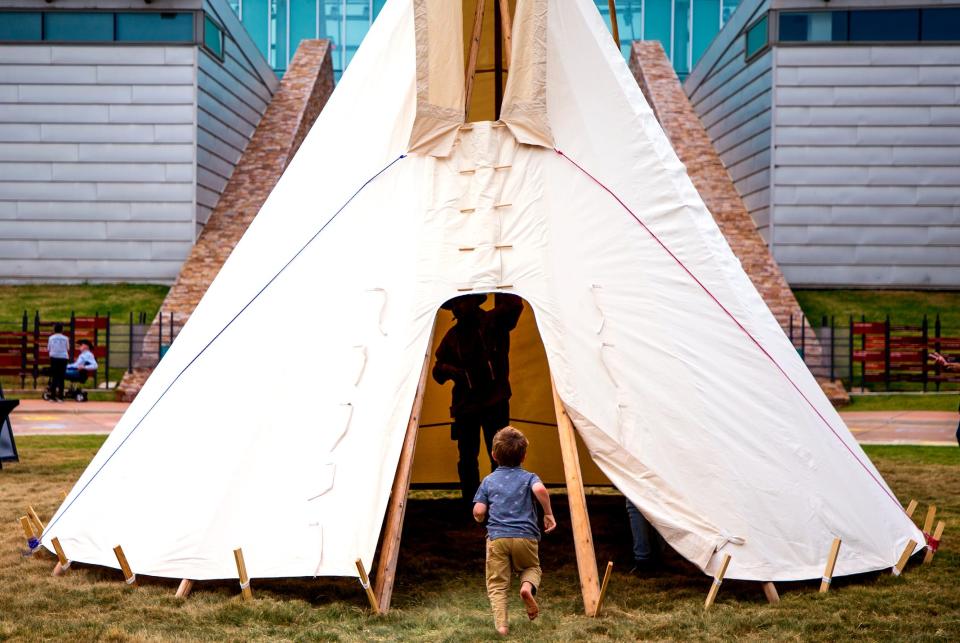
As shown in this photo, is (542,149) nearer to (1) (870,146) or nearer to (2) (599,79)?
(2) (599,79)

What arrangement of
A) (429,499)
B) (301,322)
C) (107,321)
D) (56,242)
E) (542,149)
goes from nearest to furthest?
1. (301,322)
2. (542,149)
3. (429,499)
4. (107,321)
5. (56,242)

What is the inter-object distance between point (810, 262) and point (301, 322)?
24769mm

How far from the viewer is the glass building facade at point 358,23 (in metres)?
43.3

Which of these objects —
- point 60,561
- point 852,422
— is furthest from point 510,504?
point 852,422

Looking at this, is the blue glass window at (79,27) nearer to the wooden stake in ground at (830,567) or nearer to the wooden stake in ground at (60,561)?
the wooden stake in ground at (60,561)

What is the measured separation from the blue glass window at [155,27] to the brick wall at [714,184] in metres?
14.7

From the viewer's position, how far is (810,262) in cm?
2955

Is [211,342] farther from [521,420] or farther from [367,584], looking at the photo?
[521,420]

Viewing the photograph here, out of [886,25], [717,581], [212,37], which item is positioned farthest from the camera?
[212,37]

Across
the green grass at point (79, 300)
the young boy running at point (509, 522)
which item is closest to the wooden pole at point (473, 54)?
the young boy running at point (509, 522)

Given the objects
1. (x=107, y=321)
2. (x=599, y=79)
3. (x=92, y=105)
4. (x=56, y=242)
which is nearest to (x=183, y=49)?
(x=92, y=105)

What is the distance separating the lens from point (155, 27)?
3039cm

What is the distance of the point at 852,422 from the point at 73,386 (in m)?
15.6

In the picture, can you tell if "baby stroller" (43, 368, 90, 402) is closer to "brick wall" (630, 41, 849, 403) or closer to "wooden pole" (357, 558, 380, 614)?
"brick wall" (630, 41, 849, 403)
